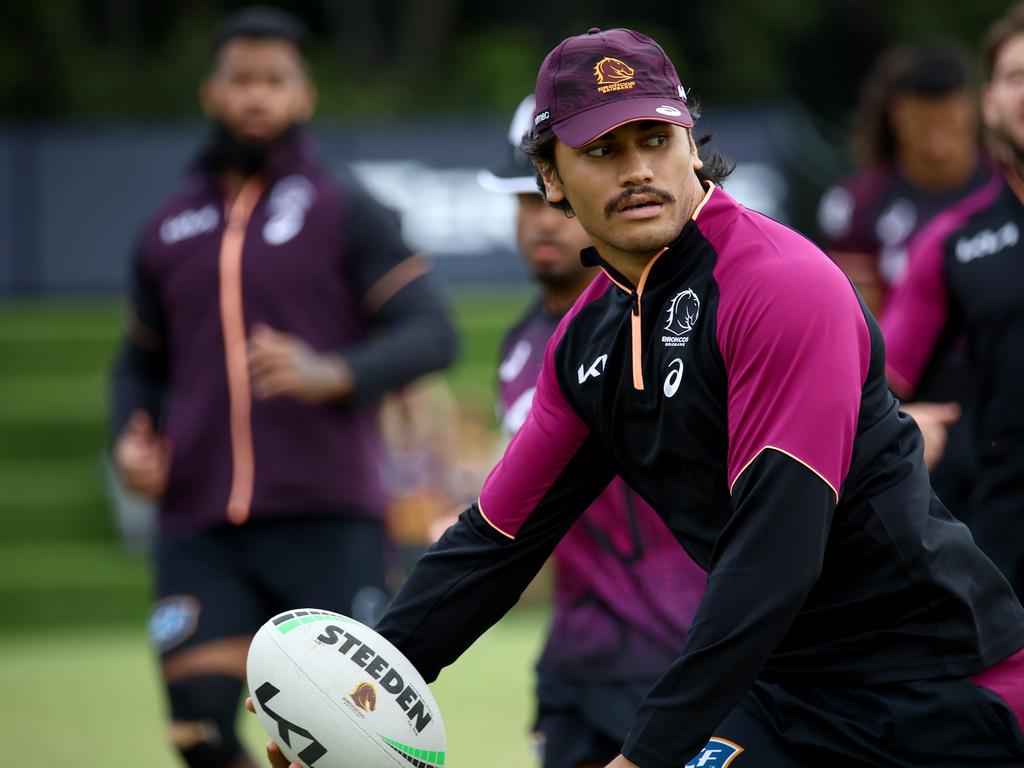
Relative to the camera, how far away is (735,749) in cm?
359

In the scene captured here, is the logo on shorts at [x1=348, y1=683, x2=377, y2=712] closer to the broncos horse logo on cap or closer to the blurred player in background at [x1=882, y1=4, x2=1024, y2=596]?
the broncos horse logo on cap

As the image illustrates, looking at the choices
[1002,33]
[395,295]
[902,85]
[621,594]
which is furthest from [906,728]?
[902,85]

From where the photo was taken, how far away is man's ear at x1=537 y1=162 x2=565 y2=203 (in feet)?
12.4

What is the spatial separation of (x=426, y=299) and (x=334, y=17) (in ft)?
66.2

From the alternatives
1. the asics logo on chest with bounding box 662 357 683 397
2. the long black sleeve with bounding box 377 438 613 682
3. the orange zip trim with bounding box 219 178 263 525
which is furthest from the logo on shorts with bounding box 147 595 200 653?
the asics logo on chest with bounding box 662 357 683 397

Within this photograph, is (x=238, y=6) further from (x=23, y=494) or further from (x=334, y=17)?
(x=23, y=494)

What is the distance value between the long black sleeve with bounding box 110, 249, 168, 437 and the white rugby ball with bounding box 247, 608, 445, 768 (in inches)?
123

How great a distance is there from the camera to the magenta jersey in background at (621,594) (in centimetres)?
478

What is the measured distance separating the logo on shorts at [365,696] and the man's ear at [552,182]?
3.60 ft

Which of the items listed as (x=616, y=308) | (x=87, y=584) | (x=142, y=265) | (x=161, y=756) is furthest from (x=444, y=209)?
(x=616, y=308)

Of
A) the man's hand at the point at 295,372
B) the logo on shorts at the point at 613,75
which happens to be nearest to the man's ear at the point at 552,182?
the logo on shorts at the point at 613,75

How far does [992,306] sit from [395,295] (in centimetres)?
223

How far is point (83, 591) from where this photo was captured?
1430cm

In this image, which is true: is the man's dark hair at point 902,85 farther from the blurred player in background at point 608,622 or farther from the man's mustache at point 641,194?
the man's mustache at point 641,194
